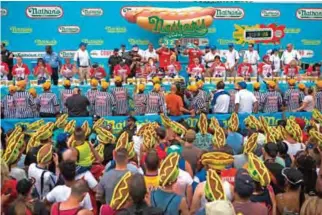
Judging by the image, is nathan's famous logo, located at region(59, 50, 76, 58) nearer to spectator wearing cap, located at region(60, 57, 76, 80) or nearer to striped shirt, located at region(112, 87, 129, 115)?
spectator wearing cap, located at region(60, 57, 76, 80)

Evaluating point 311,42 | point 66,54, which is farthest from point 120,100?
point 311,42

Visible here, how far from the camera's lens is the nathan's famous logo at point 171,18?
830 inches

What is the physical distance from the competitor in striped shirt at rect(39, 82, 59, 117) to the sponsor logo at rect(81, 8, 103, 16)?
351 inches

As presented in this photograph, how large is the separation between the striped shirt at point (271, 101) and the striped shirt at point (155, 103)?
2526mm

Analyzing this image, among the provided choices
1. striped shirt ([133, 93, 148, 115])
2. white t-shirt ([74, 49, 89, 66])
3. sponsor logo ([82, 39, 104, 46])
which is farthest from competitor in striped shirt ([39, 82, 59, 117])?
sponsor logo ([82, 39, 104, 46])

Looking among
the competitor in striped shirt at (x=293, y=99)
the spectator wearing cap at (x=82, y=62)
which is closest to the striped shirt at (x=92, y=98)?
the competitor in striped shirt at (x=293, y=99)

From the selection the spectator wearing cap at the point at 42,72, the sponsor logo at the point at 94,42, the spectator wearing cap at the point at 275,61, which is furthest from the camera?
the sponsor logo at the point at 94,42

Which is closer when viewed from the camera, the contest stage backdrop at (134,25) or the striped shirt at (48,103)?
the striped shirt at (48,103)

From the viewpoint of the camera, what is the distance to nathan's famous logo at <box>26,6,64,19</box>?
2089cm

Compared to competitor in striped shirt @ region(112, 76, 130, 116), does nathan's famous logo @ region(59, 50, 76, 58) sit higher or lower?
higher

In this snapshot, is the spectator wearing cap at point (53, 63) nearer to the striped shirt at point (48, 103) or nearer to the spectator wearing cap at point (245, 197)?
the striped shirt at point (48, 103)

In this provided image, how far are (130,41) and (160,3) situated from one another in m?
1.81

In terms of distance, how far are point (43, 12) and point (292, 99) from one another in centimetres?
1085

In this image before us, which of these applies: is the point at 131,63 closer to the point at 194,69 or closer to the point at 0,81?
the point at 194,69
